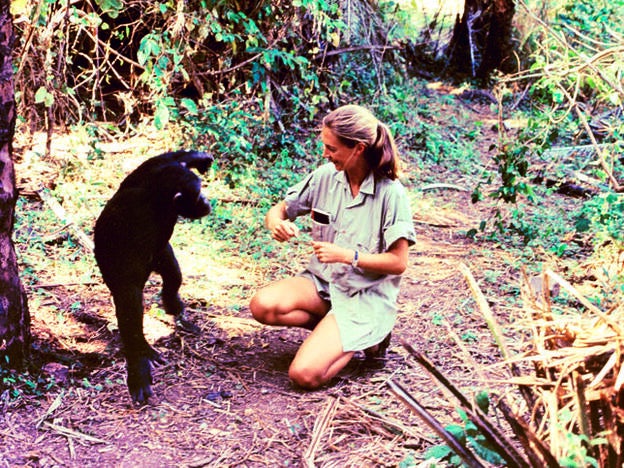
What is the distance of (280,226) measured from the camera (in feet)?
11.6

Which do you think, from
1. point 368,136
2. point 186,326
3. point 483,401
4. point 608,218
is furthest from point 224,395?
A: point 608,218

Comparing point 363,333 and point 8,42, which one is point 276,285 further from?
point 8,42

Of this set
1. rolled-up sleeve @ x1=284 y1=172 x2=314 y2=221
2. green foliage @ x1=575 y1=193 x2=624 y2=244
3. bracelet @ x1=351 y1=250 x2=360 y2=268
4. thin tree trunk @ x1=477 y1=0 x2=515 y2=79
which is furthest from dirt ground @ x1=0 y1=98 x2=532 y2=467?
thin tree trunk @ x1=477 y1=0 x2=515 y2=79

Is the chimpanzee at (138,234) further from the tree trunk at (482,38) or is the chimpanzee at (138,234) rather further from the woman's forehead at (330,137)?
the tree trunk at (482,38)

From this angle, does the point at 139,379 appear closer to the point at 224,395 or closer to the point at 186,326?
the point at 224,395

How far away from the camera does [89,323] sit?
12.8 ft

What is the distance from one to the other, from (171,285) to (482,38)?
379 inches

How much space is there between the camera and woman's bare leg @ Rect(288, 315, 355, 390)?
338cm

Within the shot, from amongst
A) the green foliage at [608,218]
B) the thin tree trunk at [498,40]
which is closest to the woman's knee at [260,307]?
the green foliage at [608,218]

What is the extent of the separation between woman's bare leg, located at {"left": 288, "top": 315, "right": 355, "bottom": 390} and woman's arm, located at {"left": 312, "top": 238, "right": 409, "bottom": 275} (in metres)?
0.40

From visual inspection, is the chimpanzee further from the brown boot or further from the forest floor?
the brown boot

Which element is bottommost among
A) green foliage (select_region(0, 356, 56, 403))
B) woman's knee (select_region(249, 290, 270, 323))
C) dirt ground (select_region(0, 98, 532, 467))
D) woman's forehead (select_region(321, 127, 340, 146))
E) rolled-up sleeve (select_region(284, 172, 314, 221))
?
dirt ground (select_region(0, 98, 532, 467))

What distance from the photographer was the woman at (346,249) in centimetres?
339

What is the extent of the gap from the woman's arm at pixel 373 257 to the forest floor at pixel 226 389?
1.44 feet
